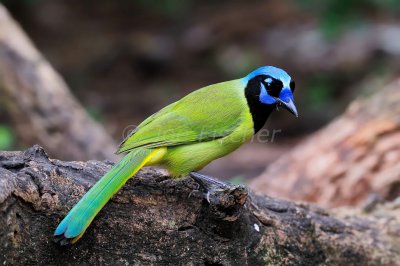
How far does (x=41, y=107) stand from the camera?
633 cm

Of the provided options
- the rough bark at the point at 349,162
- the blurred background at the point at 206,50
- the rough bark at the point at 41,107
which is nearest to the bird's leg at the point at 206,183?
the rough bark at the point at 349,162

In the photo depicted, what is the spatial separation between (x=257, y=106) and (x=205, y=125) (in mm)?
355

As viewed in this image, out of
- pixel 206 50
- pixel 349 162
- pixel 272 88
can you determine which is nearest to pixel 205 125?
pixel 272 88

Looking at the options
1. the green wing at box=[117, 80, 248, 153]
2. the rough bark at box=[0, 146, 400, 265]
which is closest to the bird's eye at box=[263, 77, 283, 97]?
the green wing at box=[117, 80, 248, 153]

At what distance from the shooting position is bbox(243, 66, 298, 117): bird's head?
4121mm

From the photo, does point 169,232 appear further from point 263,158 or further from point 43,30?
point 43,30

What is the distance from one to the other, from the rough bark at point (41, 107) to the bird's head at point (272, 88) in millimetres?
2533

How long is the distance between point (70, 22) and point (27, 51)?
19.6 ft

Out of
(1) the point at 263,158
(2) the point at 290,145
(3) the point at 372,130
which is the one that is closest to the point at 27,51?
(3) the point at 372,130

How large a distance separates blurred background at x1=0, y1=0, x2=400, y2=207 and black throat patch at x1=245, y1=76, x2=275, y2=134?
5315mm

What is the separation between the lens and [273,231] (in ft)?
13.0

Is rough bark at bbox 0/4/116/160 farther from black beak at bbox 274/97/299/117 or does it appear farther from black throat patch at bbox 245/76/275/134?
black beak at bbox 274/97/299/117

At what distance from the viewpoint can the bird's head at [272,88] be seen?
412 cm

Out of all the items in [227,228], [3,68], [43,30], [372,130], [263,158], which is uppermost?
[43,30]
